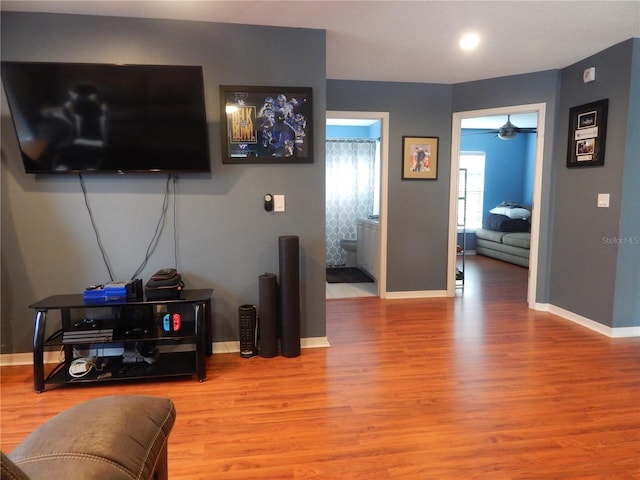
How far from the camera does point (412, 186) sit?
4465 millimetres

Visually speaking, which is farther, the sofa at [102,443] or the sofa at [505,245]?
the sofa at [505,245]

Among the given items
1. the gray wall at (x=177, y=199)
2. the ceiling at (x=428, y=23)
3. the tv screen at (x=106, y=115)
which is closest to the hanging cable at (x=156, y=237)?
the gray wall at (x=177, y=199)

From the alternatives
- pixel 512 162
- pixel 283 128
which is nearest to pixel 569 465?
pixel 283 128

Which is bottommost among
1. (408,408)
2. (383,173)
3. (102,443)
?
(408,408)

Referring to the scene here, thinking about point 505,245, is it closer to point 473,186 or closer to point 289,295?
point 473,186

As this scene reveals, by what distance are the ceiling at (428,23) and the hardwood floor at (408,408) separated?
7.97 feet

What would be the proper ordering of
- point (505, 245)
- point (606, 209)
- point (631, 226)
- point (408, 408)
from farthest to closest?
point (505, 245), point (606, 209), point (631, 226), point (408, 408)

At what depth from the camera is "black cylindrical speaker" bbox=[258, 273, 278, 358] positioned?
2.82m

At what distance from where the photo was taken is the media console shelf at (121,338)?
2426 mm

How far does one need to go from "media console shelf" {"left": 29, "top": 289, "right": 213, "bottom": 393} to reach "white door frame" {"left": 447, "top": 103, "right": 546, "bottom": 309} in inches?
117

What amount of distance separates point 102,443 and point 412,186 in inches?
157

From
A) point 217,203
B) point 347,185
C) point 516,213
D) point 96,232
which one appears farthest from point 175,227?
point 516,213

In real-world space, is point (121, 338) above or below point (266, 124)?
below

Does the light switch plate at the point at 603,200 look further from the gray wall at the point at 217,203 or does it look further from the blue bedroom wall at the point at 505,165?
the blue bedroom wall at the point at 505,165
